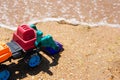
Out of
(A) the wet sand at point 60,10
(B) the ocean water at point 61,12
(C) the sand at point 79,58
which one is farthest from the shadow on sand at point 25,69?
(A) the wet sand at point 60,10

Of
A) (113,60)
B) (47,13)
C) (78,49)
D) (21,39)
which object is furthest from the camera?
(47,13)

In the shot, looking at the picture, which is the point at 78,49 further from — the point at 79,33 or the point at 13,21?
the point at 13,21

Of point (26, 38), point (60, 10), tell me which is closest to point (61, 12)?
point (60, 10)

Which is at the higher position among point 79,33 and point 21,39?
point 21,39

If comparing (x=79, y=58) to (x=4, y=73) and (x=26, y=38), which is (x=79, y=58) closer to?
(x=26, y=38)

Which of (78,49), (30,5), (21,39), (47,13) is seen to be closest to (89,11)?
(47,13)

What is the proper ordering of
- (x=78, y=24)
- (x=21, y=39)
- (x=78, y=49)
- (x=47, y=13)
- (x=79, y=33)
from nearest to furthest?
(x=21, y=39) < (x=78, y=49) < (x=79, y=33) < (x=78, y=24) < (x=47, y=13)

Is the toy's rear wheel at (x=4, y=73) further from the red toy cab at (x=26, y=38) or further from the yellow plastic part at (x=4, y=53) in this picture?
the red toy cab at (x=26, y=38)
